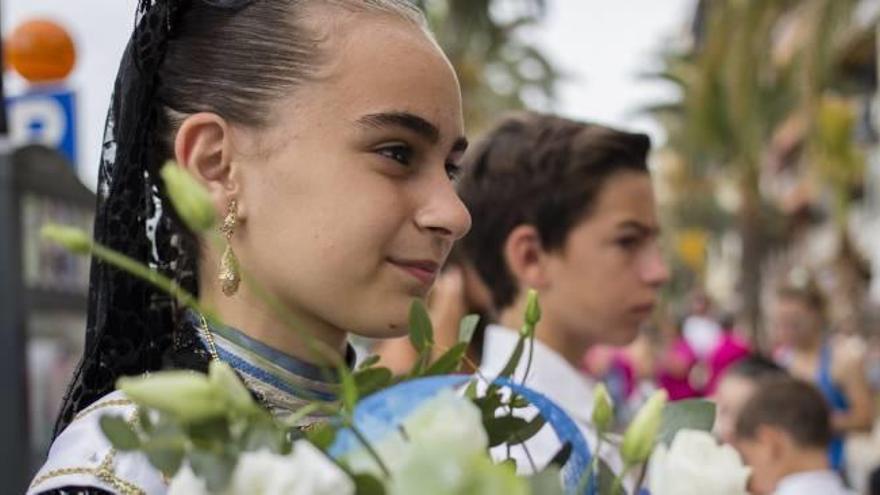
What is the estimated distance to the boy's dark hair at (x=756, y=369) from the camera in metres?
4.98

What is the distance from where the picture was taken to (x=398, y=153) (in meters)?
1.47

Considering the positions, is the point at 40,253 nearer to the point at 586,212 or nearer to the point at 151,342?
the point at 586,212

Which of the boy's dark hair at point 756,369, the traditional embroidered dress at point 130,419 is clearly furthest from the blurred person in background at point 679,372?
the traditional embroidered dress at point 130,419

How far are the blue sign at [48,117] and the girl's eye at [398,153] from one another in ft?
14.2

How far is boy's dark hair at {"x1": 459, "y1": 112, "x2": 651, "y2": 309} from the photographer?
2.81m

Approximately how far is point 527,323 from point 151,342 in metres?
0.60

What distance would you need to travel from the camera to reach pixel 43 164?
4.91 meters

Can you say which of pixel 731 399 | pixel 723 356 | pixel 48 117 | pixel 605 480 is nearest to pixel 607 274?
pixel 605 480

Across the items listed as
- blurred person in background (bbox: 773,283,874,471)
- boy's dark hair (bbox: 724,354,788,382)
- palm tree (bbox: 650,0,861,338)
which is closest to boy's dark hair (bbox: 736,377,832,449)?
boy's dark hair (bbox: 724,354,788,382)

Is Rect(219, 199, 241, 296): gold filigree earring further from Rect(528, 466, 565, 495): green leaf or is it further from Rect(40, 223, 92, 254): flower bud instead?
Rect(528, 466, 565, 495): green leaf

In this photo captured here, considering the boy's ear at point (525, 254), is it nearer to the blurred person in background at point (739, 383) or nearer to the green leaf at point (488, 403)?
the green leaf at point (488, 403)

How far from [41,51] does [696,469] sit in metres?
4.66

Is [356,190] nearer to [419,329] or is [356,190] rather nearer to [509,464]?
[419,329]

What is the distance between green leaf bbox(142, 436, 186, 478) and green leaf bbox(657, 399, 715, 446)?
1.46 ft
